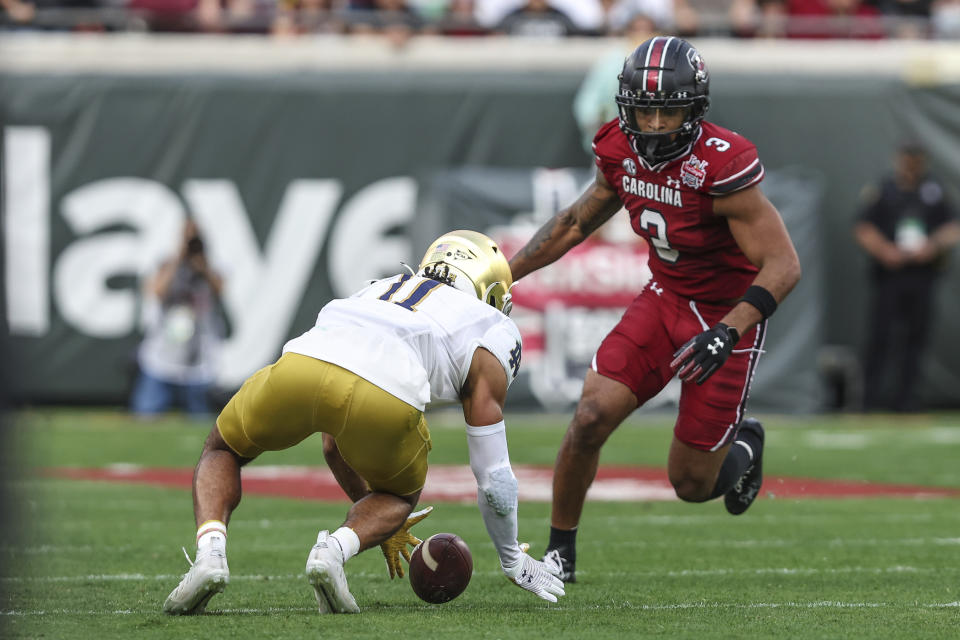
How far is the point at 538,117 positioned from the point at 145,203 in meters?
3.57

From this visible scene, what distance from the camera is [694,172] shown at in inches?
221

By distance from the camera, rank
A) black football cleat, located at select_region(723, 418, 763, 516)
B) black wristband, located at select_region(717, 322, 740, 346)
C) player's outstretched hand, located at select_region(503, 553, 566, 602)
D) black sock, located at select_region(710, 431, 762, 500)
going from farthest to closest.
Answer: black football cleat, located at select_region(723, 418, 763, 516) < black sock, located at select_region(710, 431, 762, 500) < black wristband, located at select_region(717, 322, 740, 346) < player's outstretched hand, located at select_region(503, 553, 566, 602)

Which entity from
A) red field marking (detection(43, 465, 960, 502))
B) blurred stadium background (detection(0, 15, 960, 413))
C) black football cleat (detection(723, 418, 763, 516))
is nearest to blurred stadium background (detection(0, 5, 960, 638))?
blurred stadium background (detection(0, 15, 960, 413))

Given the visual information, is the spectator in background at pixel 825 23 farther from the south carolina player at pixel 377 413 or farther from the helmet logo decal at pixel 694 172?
the south carolina player at pixel 377 413

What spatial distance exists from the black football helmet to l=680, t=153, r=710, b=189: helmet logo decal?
0.05 metres

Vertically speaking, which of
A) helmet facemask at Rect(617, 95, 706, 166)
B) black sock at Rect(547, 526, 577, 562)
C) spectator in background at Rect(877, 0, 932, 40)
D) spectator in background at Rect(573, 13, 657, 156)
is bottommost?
spectator in background at Rect(573, 13, 657, 156)

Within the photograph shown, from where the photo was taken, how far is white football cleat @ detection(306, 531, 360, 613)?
4.58m

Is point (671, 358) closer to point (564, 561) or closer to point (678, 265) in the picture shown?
point (678, 265)

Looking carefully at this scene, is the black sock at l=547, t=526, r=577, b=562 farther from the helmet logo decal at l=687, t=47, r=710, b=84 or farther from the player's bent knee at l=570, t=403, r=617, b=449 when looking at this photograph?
the helmet logo decal at l=687, t=47, r=710, b=84

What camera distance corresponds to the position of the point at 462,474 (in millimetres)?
9516

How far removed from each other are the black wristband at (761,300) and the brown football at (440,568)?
1.30m

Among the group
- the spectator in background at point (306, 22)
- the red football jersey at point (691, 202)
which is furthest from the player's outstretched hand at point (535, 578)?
the spectator in background at point (306, 22)

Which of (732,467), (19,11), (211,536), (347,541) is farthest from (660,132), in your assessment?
(19,11)

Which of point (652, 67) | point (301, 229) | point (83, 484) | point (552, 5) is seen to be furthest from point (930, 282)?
point (652, 67)
